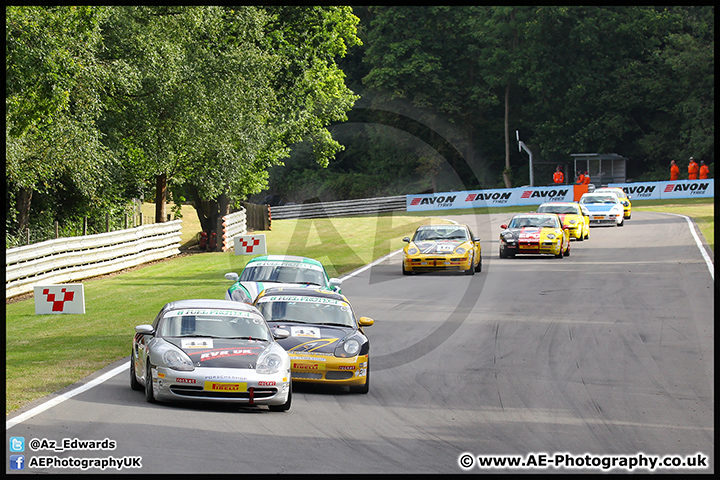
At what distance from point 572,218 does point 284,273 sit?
769 inches

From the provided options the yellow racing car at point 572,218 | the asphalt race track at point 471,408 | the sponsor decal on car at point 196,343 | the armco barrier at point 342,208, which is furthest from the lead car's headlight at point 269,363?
the armco barrier at point 342,208

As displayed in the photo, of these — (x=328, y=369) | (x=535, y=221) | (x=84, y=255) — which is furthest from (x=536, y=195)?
(x=328, y=369)

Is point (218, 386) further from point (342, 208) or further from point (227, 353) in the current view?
point (342, 208)

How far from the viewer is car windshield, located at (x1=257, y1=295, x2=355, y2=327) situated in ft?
40.2

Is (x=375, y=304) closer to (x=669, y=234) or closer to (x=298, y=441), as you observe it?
(x=298, y=441)

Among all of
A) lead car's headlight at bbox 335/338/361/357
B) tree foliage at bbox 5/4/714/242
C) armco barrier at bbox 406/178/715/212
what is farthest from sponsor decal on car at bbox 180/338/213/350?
armco barrier at bbox 406/178/715/212

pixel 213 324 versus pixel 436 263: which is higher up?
pixel 436 263

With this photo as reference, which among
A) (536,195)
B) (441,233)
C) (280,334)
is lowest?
(280,334)

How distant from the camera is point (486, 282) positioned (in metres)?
23.1

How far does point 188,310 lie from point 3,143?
1113cm

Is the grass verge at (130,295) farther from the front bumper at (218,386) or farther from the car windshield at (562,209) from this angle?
the car windshield at (562,209)

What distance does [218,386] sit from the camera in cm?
984

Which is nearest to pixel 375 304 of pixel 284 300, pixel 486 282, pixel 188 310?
pixel 486 282

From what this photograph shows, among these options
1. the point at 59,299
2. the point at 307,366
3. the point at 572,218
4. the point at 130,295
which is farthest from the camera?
the point at 572,218
